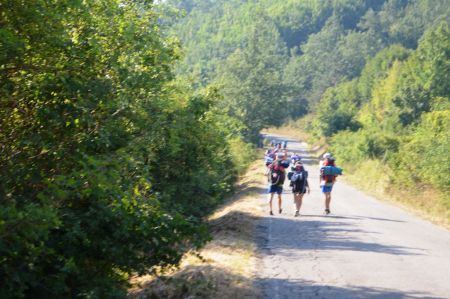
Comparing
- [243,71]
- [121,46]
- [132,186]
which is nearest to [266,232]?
[121,46]

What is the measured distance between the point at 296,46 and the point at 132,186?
187 metres

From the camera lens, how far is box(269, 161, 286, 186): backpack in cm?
1861

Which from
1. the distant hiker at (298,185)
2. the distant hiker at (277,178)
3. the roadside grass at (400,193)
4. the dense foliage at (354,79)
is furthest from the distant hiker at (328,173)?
the dense foliage at (354,79)

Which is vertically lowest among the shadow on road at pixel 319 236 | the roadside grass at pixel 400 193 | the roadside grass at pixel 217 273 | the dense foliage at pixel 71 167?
the roadside grass at pixel 400 193

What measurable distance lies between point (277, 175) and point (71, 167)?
11.5 meters

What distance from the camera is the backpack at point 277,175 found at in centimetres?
1861

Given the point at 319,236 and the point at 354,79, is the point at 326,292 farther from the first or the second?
the point at 354,79

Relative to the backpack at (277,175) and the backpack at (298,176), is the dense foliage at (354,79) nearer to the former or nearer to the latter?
the backpack at (277,175)

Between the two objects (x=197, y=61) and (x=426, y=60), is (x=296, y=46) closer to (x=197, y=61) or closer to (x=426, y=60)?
(x=197, y=61)

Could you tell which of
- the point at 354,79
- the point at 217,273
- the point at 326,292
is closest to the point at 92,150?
the point at 217,273

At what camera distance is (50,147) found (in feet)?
24.5

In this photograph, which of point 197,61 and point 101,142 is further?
point 197,61

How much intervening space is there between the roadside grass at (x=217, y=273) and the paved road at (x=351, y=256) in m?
0.29

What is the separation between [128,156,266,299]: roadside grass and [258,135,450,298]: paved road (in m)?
0.29
